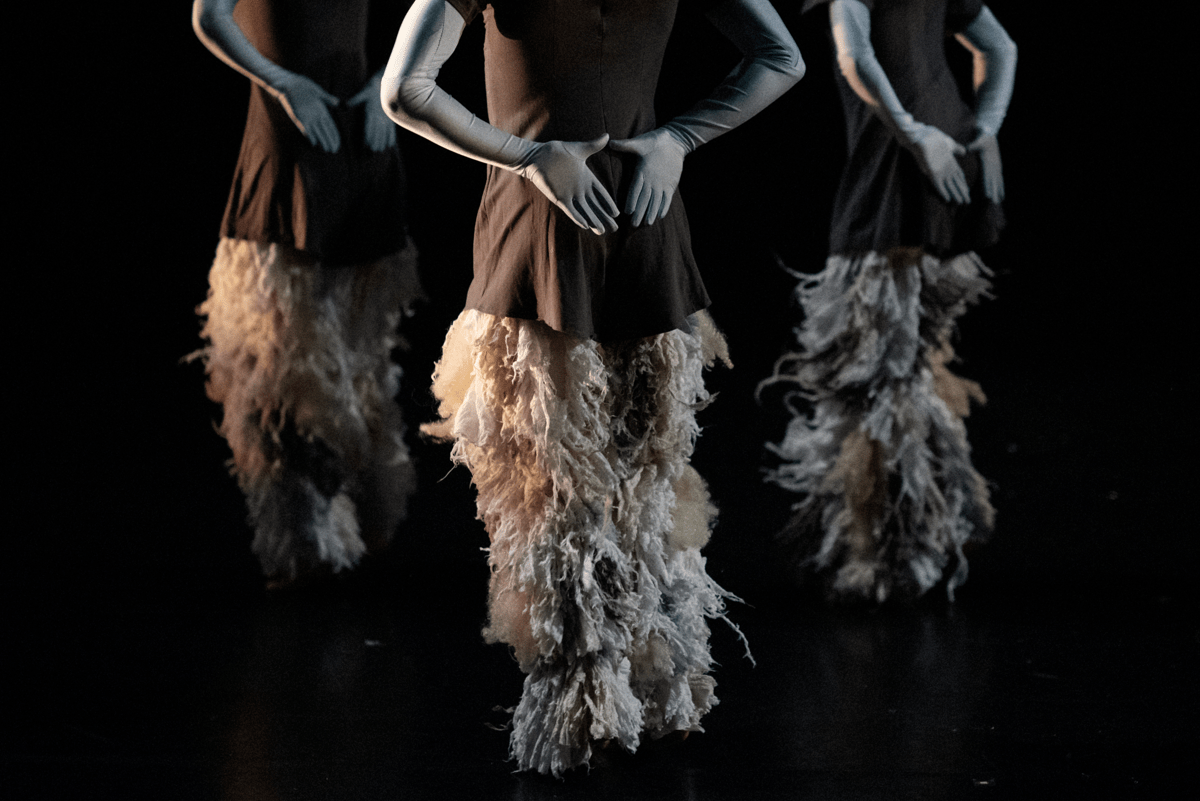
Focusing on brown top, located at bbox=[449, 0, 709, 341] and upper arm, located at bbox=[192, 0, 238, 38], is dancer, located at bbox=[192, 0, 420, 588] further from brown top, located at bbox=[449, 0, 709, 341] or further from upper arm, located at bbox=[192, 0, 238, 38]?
brown top, located at bbox=[449, 0, 709, 341]

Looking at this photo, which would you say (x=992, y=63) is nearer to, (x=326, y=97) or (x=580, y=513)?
(x=326, y=97)

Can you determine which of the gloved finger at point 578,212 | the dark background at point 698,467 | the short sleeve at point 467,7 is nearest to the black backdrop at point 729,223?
the dark background at point 698,467

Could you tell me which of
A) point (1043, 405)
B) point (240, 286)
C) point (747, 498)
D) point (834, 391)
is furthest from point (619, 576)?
point (1043, 405)

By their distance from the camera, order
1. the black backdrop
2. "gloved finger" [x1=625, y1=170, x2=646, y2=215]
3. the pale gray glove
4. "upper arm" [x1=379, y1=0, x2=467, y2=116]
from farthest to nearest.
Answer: the black backdrop, the pale gray glove, "gloved finger" [x1=625, y1=170, x2=646, y2=215], "upper arm" [x1=379, y1=0, x2=467, y2=116]

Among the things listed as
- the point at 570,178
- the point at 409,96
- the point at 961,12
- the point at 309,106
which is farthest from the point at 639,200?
the point at 961,12

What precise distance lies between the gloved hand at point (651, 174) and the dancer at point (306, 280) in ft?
3.57

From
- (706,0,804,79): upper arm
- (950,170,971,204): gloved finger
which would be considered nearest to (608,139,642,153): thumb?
(706,0,804,79): upper arm

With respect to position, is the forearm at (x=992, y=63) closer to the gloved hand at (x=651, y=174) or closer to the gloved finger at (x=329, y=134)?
the gloved hand at (x=651, y=174)

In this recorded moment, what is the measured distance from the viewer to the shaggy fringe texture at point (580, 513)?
190cm

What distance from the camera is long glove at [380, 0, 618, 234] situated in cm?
175

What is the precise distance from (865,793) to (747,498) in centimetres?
174

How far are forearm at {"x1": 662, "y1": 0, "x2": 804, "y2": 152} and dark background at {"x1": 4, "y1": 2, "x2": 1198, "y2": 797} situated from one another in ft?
1.90

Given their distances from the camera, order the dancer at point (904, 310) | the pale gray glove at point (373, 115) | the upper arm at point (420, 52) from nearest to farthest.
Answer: the upper arm at point (420, 52), the dancer at point (904, 310), the pale gray glove at point (373, 115)

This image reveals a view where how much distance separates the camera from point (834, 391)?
2846mm
